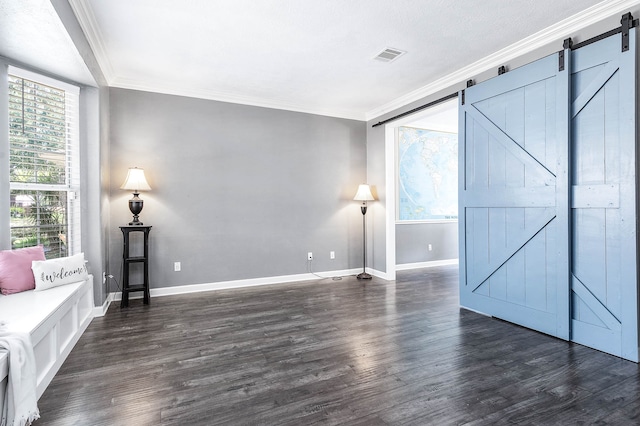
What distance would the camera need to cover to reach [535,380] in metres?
2.13

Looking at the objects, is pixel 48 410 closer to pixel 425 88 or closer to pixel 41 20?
pixel 41 20

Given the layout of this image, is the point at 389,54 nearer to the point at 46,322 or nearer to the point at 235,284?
the point at 235,284

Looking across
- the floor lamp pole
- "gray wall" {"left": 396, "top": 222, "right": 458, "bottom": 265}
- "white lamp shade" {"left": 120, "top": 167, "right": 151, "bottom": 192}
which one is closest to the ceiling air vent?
the floor lamp pole

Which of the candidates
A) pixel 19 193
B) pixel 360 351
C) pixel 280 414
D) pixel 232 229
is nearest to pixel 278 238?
pixel 232 229

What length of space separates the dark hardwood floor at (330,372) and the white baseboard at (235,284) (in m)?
0.63

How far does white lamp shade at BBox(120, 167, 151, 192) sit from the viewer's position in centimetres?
376

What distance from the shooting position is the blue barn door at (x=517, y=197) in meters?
2.79

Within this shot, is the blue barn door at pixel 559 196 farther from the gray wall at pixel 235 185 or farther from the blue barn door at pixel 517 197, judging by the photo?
the gray wall at pixel 235 185

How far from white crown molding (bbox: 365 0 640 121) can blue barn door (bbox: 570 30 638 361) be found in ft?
0.72

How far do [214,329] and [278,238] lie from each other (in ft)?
6.59

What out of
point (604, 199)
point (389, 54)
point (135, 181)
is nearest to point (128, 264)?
point (135, 181)

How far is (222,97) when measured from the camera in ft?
14.8

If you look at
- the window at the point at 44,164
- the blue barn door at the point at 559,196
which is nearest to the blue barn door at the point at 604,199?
the blue barn door at the point at 559,196

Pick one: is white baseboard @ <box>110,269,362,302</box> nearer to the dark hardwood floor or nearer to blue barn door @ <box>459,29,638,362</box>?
the dark hardwood floor
